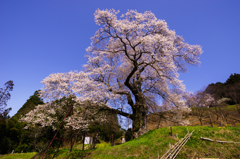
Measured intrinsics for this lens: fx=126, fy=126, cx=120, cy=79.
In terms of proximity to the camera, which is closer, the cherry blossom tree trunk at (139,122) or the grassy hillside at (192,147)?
the grassy hillside at (192,147)

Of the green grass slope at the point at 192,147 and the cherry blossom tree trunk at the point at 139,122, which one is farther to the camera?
the cherry blossom tree trunk at the point at 139,122

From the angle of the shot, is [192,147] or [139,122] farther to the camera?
[139,122]

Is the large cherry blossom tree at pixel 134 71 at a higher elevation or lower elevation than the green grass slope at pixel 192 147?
higher

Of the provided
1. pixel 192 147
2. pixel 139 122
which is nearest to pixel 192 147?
pixel 192 147

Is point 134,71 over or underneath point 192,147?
over

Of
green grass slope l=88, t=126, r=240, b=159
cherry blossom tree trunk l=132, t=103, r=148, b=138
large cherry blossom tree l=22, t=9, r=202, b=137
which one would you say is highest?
large cherry blossom tree l=22, t=9, r=202, b=137

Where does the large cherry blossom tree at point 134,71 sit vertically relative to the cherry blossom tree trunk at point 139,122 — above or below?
above

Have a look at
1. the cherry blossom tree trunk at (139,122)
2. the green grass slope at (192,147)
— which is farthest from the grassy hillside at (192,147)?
the cherry blossom tree trunk at (139,122)

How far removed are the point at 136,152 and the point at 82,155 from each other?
4.93 meters

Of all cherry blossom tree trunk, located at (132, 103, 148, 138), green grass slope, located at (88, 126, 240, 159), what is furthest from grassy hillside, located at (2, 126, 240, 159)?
cherry blossom tree trunk, located at (132, 103, 148, 138)

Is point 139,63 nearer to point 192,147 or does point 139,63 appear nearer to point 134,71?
point 134,71

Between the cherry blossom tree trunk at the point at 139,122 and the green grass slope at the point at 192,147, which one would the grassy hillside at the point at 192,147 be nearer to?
the green grass slope at the point at 192,147

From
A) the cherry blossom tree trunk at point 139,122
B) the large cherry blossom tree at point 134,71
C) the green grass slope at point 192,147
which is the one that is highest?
the large cherry blossom tree at point 134,71

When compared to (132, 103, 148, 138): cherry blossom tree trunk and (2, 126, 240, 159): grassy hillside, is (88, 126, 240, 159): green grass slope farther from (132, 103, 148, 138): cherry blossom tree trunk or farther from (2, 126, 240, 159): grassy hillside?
(132, 103, 148, 138): cherry blossom tree trunk
